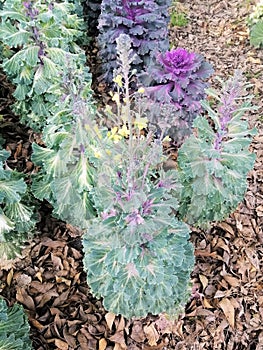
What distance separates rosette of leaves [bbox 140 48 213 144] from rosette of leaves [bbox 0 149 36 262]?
1053mm

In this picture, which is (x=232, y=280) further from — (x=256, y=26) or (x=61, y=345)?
(x=256, y=26)

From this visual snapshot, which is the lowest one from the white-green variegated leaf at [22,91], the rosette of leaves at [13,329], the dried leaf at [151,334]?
the dried leaf at [151,334]

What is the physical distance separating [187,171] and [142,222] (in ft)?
2.23

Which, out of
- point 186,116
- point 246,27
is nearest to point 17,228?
point 186,116

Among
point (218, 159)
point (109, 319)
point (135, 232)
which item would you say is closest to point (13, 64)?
point (218, 159)

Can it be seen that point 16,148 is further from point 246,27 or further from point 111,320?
point 246,27

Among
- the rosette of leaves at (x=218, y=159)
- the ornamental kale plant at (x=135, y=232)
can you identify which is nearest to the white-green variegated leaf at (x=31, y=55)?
the ornamental kale plant at (x=135, y=232)

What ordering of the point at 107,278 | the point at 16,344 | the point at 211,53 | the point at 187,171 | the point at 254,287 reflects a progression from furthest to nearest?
1. the point at 211,53
2. the point at 254,287
3. the point at 187,171
4. the point at 107,278
5. the point at 16,344

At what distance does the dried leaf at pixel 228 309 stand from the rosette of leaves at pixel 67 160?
1052 mm

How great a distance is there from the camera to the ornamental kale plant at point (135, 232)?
6.26 ft

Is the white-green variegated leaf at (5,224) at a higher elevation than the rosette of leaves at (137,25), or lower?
lower

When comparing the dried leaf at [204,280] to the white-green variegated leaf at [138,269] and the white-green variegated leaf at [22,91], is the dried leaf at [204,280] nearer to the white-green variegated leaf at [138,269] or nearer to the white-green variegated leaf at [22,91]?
the white-green variegated leaf at [138,269]

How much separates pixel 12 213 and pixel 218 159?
1291 millimetres

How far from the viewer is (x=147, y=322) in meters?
2.71
